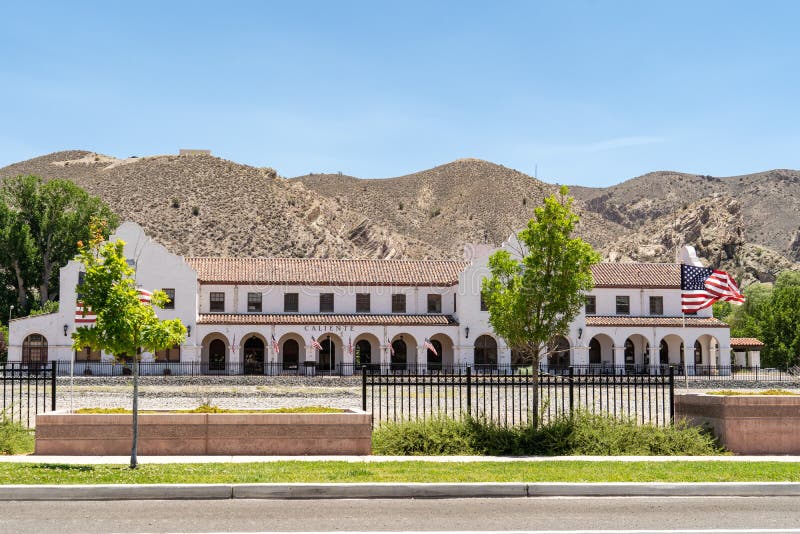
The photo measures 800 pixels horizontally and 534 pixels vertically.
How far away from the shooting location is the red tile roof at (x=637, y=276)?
61000mm

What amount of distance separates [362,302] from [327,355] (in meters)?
4.20

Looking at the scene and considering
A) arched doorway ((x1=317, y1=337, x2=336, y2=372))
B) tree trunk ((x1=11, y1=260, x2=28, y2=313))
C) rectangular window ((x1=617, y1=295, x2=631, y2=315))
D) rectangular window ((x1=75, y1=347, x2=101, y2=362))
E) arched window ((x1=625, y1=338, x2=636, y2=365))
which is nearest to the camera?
rectangular window ((x1=75, y1=347, x2=101, y2=362))

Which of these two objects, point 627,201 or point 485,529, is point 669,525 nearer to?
point 485,529

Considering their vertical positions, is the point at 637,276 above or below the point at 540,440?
above

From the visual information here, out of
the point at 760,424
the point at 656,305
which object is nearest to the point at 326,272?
the point at 656,305

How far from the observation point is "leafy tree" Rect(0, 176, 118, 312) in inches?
2726

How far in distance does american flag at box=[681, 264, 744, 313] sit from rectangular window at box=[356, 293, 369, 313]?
31.3m

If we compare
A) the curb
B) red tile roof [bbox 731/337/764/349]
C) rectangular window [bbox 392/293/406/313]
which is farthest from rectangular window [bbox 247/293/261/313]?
the curb

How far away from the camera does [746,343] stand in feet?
202

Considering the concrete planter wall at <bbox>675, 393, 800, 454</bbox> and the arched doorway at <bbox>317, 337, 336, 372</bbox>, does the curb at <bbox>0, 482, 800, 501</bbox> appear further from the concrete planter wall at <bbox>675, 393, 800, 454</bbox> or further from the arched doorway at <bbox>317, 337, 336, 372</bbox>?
the arched doorway at <bbox>317, 337, 336, 372</bbox>

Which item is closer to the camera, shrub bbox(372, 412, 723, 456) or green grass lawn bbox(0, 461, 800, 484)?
green grass lawn bbox(0, 461, 800, 484)

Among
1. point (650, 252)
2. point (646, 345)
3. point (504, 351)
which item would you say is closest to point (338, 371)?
point (504, 351)

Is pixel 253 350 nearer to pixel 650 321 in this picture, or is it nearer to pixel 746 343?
pixel 650 321

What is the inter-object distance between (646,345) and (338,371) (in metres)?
21.5
